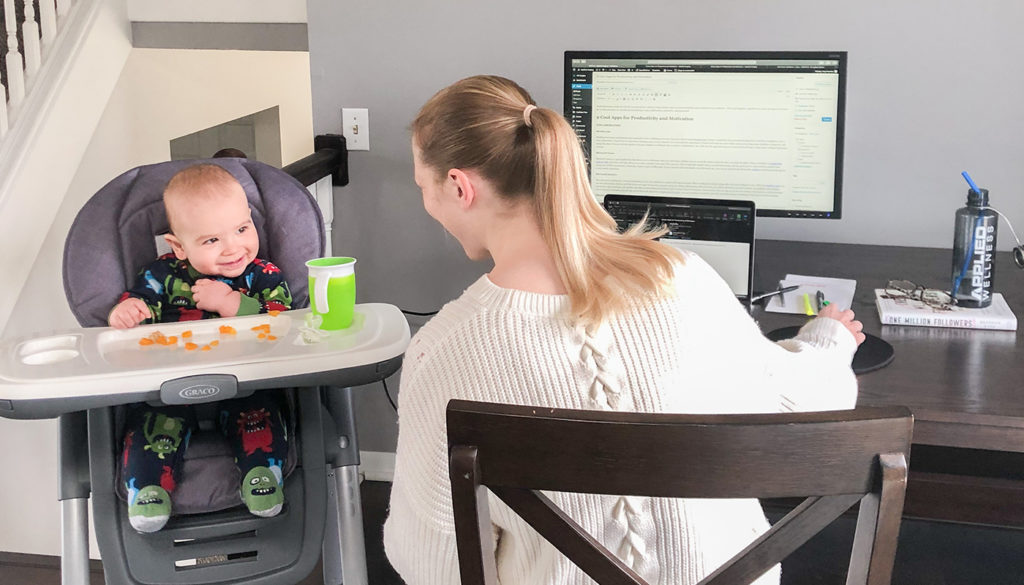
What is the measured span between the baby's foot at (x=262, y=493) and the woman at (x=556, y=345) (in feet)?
1.57

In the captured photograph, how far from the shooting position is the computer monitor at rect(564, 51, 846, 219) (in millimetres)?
1974

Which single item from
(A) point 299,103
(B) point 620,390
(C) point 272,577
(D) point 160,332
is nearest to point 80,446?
(D) point 160,332

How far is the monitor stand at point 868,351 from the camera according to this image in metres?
1.57

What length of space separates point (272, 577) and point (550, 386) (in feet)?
2.72

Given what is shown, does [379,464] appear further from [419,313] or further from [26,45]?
[26,45]

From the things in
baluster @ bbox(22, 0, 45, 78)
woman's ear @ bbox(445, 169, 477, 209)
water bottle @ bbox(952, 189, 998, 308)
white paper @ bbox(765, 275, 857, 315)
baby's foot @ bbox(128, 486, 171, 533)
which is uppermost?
baluster @ bbox(22, 0, 45, 78)

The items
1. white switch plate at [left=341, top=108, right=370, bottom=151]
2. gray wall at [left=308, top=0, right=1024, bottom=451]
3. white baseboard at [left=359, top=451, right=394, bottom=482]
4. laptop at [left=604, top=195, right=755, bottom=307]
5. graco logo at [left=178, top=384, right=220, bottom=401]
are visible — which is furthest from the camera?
white baseboard at [left=359, top=451, right=394, bottom=482]

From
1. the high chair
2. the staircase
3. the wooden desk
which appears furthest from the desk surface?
the staircase

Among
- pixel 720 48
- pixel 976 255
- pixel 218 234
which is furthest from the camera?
pixel 720 48

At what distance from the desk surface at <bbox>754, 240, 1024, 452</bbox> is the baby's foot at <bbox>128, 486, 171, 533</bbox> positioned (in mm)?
1028

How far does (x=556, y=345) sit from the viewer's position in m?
→ 1.15

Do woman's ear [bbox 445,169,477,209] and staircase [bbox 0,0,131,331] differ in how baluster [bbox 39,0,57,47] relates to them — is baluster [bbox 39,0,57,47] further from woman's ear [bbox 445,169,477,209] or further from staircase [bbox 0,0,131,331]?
woman's ear [bbox 445,169,477,209]

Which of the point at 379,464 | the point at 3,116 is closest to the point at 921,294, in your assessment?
the point at 379,464

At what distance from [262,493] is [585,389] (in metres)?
0.80
